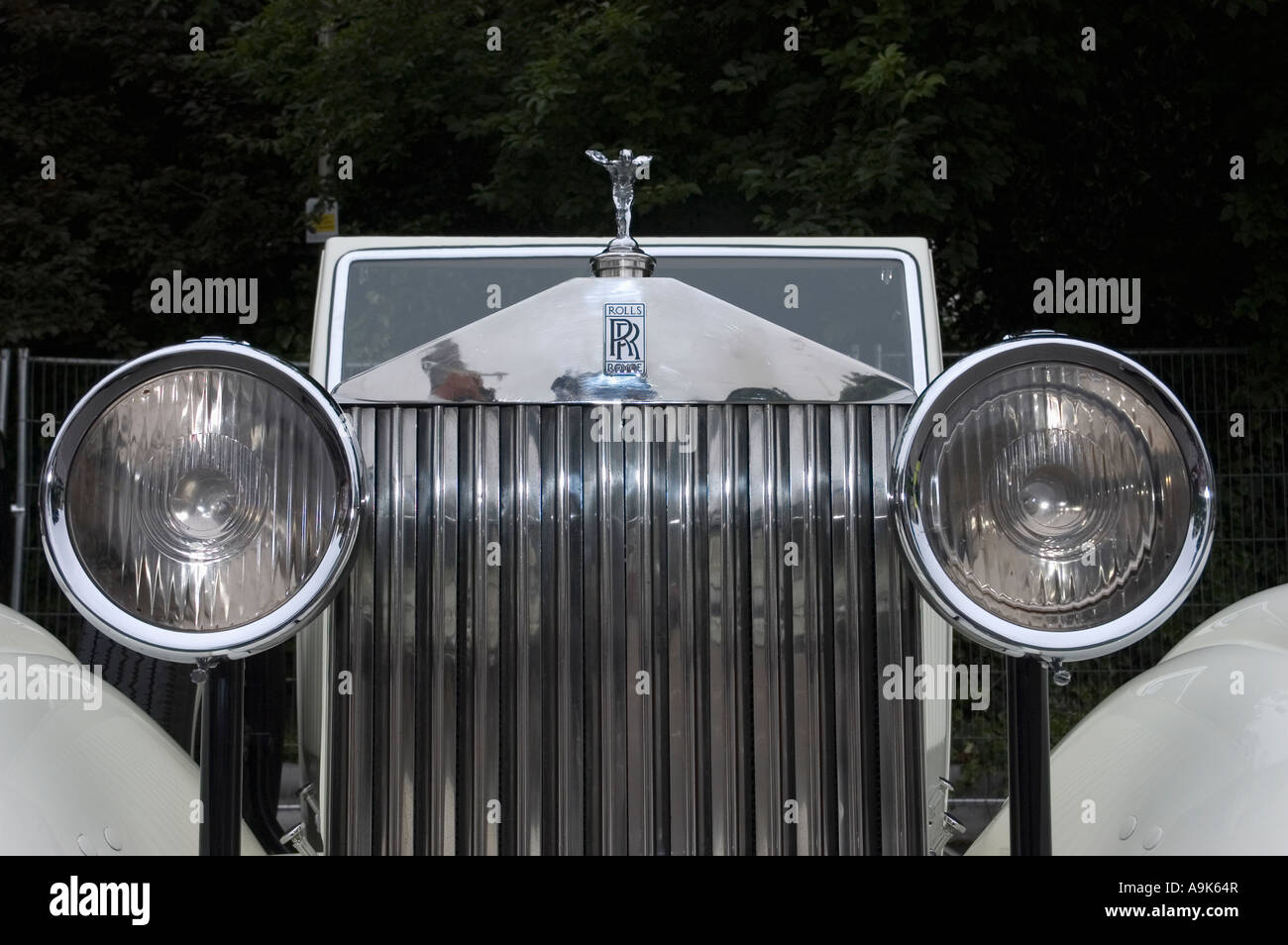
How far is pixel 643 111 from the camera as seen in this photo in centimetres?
717

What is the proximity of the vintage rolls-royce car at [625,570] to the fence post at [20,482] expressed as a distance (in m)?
5.41

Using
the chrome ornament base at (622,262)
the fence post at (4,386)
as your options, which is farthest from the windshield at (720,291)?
the fence post at (4,386)

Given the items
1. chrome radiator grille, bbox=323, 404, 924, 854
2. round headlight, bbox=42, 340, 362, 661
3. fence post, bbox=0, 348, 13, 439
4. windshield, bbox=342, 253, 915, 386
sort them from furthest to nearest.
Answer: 1. fence post, bbox=0, 348, 13, 439
2. windshield, bbox=342, 253, 915, 386
3. chrome radiator grille, bbox=323, 404, 924, 854
4. round headlight, bbox=42, 340, 362, 661

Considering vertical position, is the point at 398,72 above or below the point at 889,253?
above

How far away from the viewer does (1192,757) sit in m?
1.77

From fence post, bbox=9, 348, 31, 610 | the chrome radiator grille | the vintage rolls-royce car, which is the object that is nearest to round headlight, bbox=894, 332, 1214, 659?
the vintage rolls-royce car

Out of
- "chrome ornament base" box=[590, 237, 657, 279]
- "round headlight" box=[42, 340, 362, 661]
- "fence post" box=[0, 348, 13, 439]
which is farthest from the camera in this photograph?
"fence post" box=[0, 348, 13, 439]

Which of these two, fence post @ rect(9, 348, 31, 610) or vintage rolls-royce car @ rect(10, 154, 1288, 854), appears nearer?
vintage rolls-royce car @ rect(10, 154, 1288, 854)

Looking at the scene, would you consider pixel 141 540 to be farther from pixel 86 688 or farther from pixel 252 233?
pixel 252 233

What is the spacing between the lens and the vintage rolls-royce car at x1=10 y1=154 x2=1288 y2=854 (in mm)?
1583

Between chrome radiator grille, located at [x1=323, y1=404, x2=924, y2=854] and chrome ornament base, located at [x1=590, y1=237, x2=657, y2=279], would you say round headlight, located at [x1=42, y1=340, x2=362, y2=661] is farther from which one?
chrome ornament base, located at [x1=590, y1=237, x2=657, y2=279]

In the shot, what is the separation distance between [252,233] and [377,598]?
8058mm

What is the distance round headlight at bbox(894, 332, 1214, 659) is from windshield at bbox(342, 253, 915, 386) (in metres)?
1.37
